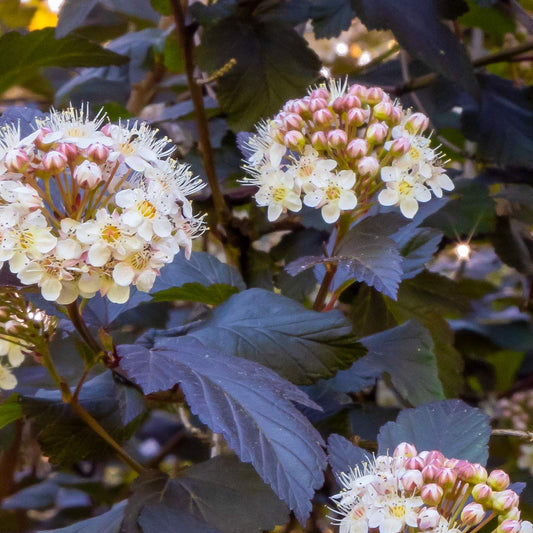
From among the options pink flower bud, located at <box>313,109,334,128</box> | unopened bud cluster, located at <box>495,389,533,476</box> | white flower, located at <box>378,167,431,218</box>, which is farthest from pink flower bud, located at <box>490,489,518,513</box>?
unopened bud cluster, located at <box>495,389,533,476</box>

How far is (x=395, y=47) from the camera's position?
126 centimetres

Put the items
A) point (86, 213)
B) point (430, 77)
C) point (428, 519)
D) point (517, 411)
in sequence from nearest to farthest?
point (428, 519) → point (86, 213) → point (430, 77) → point (517, 411)

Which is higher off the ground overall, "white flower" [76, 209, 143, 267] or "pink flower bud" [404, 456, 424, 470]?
"white flower" [76, 209, 143, 267]

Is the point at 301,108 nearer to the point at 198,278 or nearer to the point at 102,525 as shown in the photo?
the point at 198,278

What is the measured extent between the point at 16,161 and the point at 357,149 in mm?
315

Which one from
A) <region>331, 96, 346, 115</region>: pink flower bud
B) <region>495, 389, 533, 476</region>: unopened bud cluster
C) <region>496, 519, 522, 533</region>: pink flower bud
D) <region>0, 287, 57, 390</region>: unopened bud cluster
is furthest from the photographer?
<region>495, 389, 533, 476</region>: unopened bud cluster

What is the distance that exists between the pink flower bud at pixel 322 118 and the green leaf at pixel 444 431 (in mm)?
294

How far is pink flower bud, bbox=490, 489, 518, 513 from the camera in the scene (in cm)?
52

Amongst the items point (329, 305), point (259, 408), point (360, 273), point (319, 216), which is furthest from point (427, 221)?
point (259, 408)

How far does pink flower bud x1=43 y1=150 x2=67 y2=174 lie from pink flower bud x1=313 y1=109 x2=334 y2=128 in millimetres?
259

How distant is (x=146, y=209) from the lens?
0.57 m

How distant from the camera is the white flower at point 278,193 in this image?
2.34 ft

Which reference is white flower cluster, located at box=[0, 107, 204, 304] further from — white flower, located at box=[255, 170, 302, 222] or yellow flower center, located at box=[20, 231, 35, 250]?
white flower, located at box=[255, 170, 302, 222]

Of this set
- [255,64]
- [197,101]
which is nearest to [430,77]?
[255,64]
